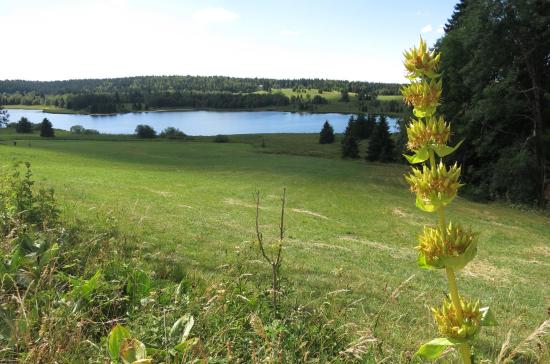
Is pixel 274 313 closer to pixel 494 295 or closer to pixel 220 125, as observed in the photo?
pixel 494 295

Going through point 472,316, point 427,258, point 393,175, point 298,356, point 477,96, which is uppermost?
point 477,96

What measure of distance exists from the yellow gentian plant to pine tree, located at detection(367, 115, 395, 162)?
237ft

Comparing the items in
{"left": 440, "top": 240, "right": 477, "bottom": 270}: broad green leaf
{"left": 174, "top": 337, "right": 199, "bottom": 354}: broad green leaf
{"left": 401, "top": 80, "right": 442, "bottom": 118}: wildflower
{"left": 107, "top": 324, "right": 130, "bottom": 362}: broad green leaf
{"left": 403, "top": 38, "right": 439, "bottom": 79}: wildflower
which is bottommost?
{"left": 174, "top": 337, "right": 199, "bottom": 354}: broad green leaf

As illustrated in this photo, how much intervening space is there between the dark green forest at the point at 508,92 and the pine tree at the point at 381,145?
31792 millimetres

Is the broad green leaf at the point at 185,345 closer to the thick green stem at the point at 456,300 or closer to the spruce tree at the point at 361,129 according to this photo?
the thick green stem at the point at 456,300

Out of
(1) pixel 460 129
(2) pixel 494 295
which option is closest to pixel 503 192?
(1) pixel 460 129

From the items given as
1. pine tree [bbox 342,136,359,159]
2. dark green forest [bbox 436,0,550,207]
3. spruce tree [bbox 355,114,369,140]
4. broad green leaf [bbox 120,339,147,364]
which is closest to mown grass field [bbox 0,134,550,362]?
broad green leaf [bbox 120,339,147,364]

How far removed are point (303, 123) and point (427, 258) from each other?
577 ft

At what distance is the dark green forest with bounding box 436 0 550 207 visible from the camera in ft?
106

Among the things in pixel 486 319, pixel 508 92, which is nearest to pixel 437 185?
pixel 486 319

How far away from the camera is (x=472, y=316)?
160 centimetres

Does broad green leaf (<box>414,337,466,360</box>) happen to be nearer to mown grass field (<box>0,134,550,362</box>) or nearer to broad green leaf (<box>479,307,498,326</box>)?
broad green leaf (<box>479,307,498,326</box>)

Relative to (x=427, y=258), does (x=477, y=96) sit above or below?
above

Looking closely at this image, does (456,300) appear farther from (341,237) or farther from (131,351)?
(341,237)
